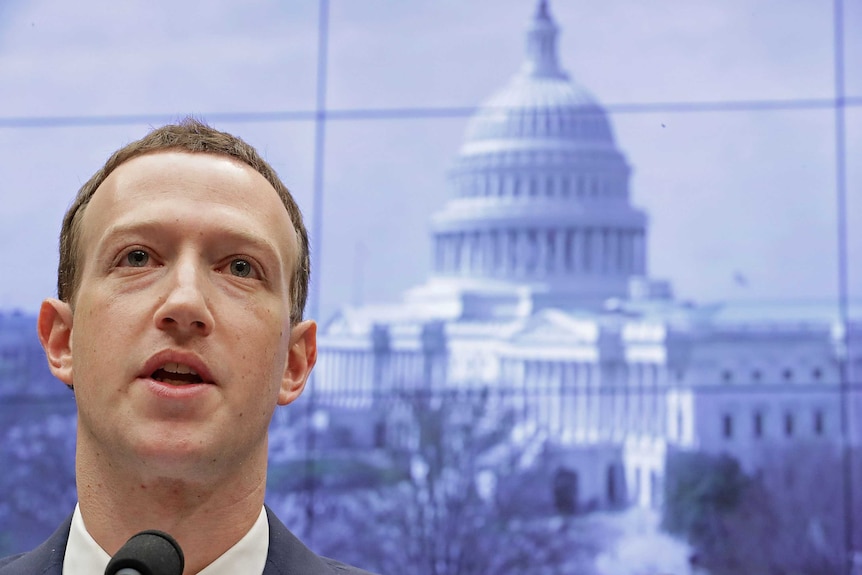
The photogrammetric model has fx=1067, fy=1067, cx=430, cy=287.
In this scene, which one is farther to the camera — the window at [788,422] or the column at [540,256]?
the column at [540,256]

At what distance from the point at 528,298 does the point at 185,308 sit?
15.4ft

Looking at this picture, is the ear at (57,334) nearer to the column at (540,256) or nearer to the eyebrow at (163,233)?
the eyebrow at (163,233)

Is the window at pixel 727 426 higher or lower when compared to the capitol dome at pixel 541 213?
lower

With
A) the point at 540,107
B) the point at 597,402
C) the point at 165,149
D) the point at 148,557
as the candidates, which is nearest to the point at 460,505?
the point at 597,402

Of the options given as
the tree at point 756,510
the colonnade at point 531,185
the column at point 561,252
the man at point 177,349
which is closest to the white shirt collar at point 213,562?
the man at point 177,349

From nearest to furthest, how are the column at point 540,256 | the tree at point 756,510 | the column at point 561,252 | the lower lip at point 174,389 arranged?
the lower lip at point 174,389
the tree at point 756,510
the column at point 561,252
the column at point 540,256

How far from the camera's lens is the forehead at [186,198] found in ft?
3.20

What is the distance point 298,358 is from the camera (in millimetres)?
1101

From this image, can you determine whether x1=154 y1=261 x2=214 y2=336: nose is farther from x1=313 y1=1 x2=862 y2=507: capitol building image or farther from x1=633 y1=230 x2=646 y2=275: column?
x1=633 y1=230 x2=646 y2=275: column

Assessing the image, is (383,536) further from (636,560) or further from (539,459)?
(636,560)

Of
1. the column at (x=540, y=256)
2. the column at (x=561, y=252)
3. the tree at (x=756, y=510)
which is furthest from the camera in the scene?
the column at (x=540, y=256)

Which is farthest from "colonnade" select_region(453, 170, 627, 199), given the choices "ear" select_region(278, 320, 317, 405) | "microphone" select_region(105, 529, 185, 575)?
"microphone" select_region(105, 529, 185, 575)

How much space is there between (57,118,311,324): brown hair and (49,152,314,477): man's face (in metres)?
0.02

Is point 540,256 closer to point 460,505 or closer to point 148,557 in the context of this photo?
point 460,505
